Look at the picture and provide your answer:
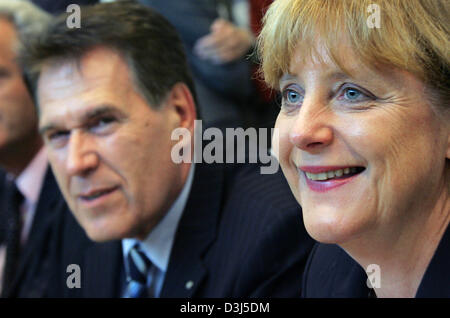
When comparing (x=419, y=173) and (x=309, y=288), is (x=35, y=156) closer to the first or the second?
(x=309, y=288)

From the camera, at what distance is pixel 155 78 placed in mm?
1817

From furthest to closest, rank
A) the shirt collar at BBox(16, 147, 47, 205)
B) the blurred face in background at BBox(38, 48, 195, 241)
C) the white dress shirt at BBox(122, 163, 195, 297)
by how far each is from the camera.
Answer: the shirt collar at BBox(16, 147, 47, 205) < the white dress shirt at BBox(122, 163, 195, 297) < the blurred face in background at BBox(38, 48, 195, 241)

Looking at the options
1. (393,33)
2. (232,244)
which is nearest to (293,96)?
(393,33)

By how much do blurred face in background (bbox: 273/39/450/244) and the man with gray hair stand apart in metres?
1.21

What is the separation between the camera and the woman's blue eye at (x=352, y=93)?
3.74 feet

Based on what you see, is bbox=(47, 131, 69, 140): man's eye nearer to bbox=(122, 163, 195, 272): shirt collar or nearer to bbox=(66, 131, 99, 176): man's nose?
bbox=(66, 131, 99, 176): man's nose

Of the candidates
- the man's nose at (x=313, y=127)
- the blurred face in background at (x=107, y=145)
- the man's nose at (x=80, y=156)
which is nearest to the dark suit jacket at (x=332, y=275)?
the man's nose at (x=313, y=127)

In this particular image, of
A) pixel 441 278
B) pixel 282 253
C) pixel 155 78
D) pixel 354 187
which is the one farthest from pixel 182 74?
pixel 441 278

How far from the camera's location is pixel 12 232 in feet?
7.66

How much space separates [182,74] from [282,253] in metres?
0.61

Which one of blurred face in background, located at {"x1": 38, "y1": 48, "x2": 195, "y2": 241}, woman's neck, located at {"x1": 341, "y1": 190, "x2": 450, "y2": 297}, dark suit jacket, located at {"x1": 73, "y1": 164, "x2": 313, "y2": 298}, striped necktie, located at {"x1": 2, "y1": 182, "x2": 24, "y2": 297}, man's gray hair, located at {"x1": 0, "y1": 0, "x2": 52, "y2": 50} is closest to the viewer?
woman's neck, located at {"x1": 341, "y1": 190, "x2": 450, "y2": 297}

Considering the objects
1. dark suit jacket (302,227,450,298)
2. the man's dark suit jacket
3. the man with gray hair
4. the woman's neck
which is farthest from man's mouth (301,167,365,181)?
the man with gray hair

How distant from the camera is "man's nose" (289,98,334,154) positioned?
3.78ft

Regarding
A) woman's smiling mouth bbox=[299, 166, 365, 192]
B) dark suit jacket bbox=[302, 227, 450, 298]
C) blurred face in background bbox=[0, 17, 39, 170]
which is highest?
blurred face in background bbox=[0, 17, 39, 170]
